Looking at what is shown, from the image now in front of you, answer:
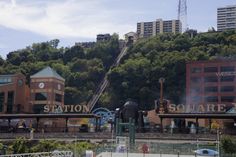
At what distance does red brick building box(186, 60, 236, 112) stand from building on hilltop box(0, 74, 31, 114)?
145 feet

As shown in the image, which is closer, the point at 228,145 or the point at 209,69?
the point at 228,145

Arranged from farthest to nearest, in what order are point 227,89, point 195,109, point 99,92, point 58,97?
point 99,92
point 227,89
point 58,97
point 195,109

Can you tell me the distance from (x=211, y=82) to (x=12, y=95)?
52821 millimetres

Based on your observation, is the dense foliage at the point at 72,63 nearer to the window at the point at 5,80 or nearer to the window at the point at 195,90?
the window at the point at 5,80

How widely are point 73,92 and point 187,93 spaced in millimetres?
38958

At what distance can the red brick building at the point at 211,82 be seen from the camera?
417 ft

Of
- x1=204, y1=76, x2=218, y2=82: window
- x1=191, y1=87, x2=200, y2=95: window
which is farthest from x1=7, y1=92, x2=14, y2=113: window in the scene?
x1=204, y1=76, x2=218, y2=82: window

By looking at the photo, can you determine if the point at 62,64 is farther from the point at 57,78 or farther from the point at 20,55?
the point at 57,78

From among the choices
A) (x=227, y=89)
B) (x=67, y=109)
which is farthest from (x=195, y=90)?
(x=67, y=109)

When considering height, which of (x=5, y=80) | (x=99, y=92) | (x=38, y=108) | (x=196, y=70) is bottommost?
(x=38, y=108)

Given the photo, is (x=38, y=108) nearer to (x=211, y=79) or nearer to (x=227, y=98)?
(x=211, y=79)

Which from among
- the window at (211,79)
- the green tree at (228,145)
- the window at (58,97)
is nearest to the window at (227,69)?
the window at (211,79)

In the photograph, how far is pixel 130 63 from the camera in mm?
153375

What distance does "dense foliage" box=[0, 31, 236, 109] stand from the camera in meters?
145
